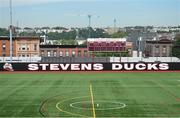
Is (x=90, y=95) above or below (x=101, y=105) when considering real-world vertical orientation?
above

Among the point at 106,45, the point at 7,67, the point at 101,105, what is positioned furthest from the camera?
the point at 106,45

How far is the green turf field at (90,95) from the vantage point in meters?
25.9

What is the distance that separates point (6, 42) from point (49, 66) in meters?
43.2

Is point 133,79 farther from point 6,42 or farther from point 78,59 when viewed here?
point 6,42

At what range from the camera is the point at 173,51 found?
109m

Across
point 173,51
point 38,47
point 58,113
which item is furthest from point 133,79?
point 173,51

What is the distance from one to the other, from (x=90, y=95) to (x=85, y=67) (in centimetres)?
2050

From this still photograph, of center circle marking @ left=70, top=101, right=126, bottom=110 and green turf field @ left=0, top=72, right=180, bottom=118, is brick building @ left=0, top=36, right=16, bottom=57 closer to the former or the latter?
green turf field @ left=0, top=72, right=180, bottom=118

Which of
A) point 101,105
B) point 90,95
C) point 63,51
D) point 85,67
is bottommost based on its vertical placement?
point 101,105

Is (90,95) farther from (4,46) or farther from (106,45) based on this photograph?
(4,46)

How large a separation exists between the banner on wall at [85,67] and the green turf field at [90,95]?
94.0 inches


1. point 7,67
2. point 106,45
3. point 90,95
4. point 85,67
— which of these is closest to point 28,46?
point 106,45

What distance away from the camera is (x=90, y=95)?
3306 cm

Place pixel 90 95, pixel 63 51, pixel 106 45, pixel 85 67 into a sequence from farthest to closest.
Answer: pixel 63 51 → pixel 106 45 → pixel 85 67 → pixel 90 95
